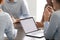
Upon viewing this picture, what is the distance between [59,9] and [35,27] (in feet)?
2.76

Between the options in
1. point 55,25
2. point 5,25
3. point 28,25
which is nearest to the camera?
point 55,25

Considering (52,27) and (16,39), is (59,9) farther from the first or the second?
(16,39)

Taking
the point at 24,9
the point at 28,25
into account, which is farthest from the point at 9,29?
the point at 24,9

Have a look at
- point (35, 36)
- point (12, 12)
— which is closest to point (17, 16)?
point (12, 12)

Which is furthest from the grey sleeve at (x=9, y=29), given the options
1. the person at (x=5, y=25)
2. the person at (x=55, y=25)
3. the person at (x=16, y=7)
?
the person at (x=16, y=7)

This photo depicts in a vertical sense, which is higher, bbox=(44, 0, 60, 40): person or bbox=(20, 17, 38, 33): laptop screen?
bbox=(44, 0, 60, 40): person

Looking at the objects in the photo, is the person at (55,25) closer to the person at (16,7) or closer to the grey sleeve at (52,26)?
the grey sleeve at (52,26)

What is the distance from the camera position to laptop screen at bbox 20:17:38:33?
2.28 meters

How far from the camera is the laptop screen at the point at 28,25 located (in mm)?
2276

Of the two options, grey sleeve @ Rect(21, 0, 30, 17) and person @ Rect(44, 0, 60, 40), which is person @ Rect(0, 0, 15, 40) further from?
grey sleeve @ Rect(21, 0, 30, 17)

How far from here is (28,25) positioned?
231cm

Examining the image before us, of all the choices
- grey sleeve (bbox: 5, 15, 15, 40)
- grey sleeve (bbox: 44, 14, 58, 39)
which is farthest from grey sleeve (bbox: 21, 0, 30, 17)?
grey sleeve (bbox: 44, 14, 58, 39)

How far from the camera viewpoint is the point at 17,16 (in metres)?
3.46

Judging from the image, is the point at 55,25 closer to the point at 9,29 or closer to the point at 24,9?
the point at 9,29
